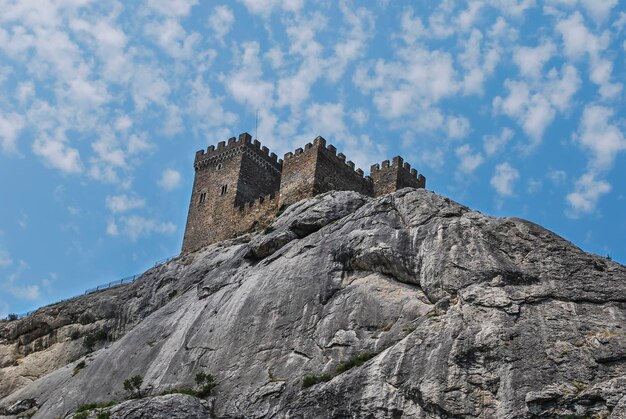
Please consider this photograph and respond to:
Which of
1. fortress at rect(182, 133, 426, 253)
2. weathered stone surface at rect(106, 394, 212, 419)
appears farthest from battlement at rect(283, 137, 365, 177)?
weathered stone surface at rect(106, 394, 212, 419)

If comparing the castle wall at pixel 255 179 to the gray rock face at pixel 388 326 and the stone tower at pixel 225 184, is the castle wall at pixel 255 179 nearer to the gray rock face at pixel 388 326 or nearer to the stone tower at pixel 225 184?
the stone tower at pixel 225 184

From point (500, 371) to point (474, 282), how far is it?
202 inches

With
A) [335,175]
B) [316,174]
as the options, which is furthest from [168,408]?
[335,175]

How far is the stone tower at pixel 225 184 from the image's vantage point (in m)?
60.2

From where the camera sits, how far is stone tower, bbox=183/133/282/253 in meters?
60.2

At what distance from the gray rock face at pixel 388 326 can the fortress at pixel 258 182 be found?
25.3 feet

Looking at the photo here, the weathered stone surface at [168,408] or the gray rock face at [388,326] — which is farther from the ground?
the gray rock face at [388,326]

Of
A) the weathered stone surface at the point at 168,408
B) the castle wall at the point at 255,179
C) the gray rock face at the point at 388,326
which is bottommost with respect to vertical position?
the weathered stone surface at the point at 168,408

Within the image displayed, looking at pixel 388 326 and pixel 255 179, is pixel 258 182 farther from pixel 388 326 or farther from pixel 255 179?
pixel 388 326

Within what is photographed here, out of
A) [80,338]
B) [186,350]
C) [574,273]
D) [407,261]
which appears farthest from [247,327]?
[80,338]

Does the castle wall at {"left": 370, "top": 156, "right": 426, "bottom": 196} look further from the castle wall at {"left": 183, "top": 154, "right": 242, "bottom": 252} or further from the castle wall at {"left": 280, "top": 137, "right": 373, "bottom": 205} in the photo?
the castle wall at {"left": 183, "top": 154, "right": 242, "bottom": 252}

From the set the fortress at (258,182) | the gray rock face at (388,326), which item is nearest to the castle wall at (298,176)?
the fortress at (258,182)

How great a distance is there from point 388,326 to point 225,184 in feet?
94.4

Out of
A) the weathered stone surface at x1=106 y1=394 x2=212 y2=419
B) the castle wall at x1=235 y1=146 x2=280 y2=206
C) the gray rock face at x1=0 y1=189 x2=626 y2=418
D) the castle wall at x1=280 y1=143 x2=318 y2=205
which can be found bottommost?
the weathered stone surface at x1=106 y1=394 x2=212 y2=419
